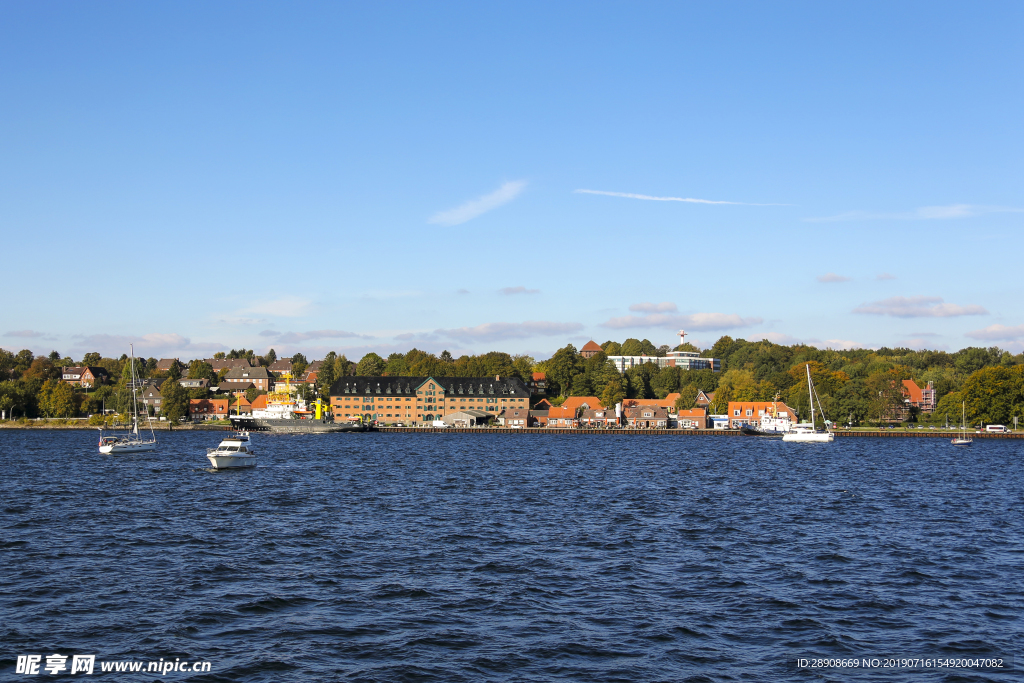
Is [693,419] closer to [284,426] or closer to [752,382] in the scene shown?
[752,382]

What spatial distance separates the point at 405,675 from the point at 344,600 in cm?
511

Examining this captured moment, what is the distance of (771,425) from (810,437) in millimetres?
29030

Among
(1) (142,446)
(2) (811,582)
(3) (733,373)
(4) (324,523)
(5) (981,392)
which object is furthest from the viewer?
(3) (733,373)

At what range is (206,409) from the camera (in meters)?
158

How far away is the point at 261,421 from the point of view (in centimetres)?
13025

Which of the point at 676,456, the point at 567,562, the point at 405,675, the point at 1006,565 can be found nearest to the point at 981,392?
the point at 676,456

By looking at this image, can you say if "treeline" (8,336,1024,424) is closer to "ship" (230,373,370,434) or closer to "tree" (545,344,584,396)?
"tree" (545,344,584,396)

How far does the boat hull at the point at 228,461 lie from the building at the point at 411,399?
9559 cm

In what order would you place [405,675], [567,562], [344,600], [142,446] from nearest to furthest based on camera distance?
[405,675] → [344,600] → [567,562] → [142,446]

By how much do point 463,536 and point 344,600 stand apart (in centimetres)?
902

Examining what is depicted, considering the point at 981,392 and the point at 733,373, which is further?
the point at 733,373

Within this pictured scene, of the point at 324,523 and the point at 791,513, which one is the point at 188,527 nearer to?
the point at 324,523

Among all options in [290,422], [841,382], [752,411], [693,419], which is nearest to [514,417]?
[693,419]

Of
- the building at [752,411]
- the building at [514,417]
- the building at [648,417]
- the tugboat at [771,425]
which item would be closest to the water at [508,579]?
the tugboat at [771,425]
